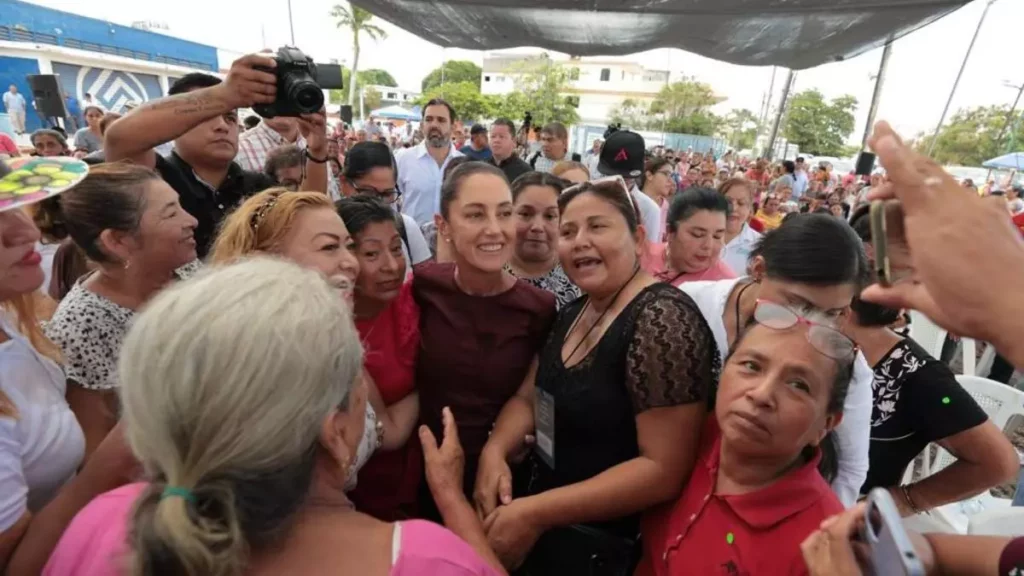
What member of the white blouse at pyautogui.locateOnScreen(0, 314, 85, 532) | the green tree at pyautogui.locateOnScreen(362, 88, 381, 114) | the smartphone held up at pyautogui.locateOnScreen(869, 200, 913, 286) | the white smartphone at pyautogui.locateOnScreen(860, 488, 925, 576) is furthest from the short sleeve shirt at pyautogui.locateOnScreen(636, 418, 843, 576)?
the green tree at pyautogui.locateOnScreen(362, 88, 381, 114)

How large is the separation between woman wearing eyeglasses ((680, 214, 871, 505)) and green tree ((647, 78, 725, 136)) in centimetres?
5086

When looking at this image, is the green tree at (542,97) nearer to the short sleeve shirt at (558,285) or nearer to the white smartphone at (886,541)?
the short sleeve shirt at (558,285)

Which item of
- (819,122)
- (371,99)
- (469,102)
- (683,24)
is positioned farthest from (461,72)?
(683,24)

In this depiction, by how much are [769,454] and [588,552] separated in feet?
1.85

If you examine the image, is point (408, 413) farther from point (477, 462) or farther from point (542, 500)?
point (542, 500)

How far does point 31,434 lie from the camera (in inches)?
46.0

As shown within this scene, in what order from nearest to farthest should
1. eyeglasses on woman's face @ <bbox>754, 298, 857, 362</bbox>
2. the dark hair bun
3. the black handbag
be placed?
1. eyeglasses on woman's face @ <bbox>754, 298, 857, 362</bbox>
2. the black handbag
3. the dark hair bun

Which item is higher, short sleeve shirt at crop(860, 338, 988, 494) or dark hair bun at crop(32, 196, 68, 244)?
dark hair bun at crop(32, 196, 68, 244)

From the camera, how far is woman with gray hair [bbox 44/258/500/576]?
0.75 meters

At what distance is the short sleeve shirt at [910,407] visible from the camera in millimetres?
1677

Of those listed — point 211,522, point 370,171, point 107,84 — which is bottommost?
point 211,522

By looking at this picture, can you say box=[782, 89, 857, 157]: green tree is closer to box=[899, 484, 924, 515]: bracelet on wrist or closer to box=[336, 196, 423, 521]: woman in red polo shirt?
box=[899, 484, 924, 515]: bracelet on wrist

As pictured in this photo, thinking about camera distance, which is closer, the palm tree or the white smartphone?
the white smartphone

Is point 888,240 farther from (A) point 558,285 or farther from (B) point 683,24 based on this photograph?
(B) point 683,24
